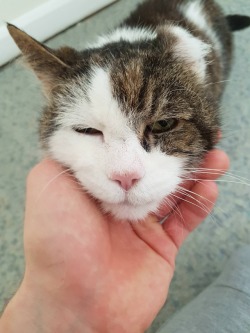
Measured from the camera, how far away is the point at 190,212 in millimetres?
1002

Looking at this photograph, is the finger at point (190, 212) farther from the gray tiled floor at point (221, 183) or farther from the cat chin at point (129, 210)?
the gray tiled floor at point (221, 183)

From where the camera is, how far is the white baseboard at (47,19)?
1.71m

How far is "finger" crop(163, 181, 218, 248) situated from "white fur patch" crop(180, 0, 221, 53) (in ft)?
2.22

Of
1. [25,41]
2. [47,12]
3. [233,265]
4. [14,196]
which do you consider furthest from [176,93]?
[47,12]

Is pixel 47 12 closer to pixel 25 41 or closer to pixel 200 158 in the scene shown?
pixel 25 41

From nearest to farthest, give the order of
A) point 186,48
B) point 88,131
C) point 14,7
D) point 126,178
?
point 126,178, point 88,131, point 186,48, point 14,7

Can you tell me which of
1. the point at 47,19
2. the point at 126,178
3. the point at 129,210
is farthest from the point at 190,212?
the point at 47,19

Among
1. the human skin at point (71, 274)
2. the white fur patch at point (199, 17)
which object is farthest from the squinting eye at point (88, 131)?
the white fur patch at point (199, 17)

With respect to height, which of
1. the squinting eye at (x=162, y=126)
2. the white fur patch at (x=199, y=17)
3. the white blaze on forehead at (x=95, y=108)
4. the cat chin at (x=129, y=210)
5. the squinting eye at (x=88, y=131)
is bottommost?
the cat chin at (x=129, y=210)

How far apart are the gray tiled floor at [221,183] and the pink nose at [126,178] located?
2.13ft

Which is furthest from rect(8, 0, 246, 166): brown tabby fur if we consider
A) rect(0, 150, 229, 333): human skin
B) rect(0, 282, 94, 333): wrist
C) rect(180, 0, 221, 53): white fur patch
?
Result: rect(180, 0, 221, 53): white fur patch

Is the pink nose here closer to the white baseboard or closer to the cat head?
the cat head

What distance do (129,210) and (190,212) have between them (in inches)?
10.4

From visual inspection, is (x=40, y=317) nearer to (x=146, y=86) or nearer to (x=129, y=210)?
(x=129, y=210)
